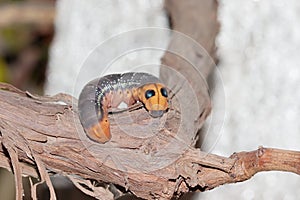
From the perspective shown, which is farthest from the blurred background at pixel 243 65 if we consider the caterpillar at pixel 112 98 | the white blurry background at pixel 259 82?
the caterpillar at pixel 112 98

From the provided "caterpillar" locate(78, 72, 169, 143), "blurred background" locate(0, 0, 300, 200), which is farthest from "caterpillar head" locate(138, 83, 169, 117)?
"blurred background" locate(0, 0, 300, 200)

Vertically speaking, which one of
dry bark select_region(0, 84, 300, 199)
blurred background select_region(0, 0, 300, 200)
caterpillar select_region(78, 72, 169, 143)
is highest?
blurred background select_region(0, 0, 300, 200)

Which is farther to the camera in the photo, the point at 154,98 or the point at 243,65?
the point at 243,65

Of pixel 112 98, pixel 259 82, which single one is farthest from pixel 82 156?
pixel 259 82

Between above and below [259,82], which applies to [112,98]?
below

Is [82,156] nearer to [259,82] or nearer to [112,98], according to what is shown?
[112,98]

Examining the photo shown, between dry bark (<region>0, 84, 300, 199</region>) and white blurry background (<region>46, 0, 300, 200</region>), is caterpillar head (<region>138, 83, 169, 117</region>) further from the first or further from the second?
white blurry background (<region>46, 0, 300, 200</region>)
